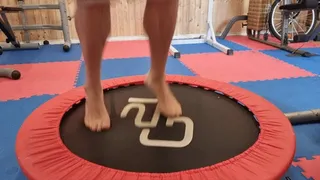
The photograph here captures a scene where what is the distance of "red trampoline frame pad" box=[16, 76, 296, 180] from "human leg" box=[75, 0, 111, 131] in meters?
0.16

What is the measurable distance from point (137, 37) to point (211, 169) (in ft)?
9.96

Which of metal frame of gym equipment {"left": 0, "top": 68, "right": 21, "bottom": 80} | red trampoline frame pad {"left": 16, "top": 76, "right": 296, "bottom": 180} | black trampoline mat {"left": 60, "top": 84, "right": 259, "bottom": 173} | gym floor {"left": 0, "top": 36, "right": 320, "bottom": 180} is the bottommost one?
gym floor {"left": 0, "top": 36, "right": 320, "bottom": 180}

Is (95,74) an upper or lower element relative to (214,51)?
upper

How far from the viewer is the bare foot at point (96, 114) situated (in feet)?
3.49

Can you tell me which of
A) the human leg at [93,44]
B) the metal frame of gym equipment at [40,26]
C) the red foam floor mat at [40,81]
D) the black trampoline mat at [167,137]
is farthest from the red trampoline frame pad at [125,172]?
the metal frame of gym equipment at [40,26]

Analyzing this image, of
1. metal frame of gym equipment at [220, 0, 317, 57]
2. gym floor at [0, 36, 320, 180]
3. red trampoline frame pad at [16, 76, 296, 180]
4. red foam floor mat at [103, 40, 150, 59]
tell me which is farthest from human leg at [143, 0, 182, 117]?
metal frame of gym equipment at [220, 0, 317, 57]

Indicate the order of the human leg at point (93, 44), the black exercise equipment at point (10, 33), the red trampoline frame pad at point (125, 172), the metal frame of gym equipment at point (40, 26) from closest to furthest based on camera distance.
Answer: the red trampoline frame pad at point (125, 172)
the human leg at point (93, 44)
the black exercise equipment at point (10, 33)
the metal frame of gym equipment at point (40, 26)

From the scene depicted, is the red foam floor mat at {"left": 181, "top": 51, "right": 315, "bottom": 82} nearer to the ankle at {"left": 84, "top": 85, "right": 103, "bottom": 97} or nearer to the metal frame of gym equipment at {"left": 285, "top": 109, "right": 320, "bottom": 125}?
the metal frame of gym equipment at {"left": 285, "top": 109, "right": 320, "bottom": 125}

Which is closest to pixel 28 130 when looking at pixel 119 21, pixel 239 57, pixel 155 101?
pixel 155 101

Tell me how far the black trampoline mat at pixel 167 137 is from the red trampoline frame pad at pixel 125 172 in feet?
0.13

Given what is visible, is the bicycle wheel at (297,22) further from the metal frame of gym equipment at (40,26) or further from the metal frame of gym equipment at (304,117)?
the metal frame of gym equipment at (40,26)

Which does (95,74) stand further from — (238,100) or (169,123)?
(238,100)

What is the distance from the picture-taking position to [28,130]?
1053 mm

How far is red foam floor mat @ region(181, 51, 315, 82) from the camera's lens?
2.18 m
